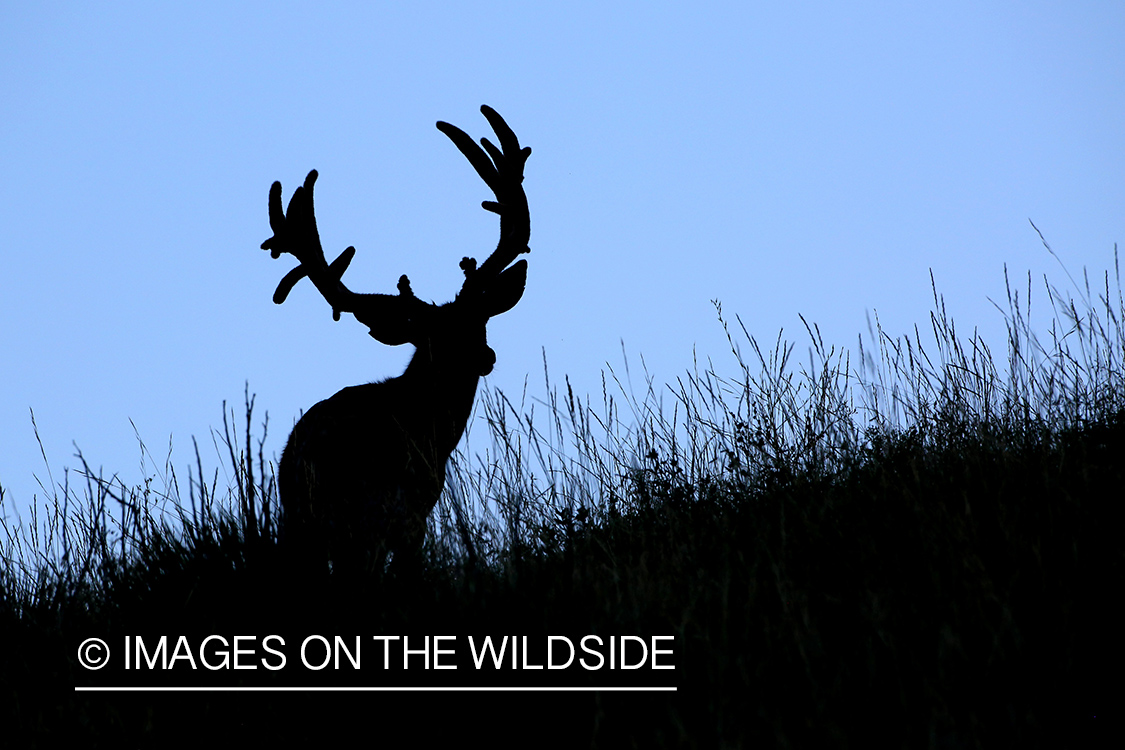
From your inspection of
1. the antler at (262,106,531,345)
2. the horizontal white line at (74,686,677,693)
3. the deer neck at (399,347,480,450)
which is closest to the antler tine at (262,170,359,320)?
the antler at (262,106,531,345)

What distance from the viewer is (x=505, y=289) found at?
22.1 ft

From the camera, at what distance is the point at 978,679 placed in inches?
107

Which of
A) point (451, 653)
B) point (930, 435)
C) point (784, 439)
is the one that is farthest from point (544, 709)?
point (930, 435)

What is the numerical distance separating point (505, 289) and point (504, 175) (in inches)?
42.7

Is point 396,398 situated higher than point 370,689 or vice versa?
point 396,398

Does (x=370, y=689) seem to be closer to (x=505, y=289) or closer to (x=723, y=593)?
(x=723, y=593)

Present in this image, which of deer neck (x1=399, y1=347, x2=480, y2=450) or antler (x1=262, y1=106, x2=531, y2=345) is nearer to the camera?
deer neck (x1=399, y1=347, x2=480, y2=450)

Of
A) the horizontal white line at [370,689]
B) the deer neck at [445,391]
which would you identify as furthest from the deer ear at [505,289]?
the horizontal white line at [370,689]

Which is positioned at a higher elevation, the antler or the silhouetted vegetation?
the antler

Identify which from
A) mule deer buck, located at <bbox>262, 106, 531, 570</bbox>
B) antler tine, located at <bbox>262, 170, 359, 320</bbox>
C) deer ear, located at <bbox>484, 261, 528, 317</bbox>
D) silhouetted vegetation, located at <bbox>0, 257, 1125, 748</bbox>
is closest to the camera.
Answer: silhouetted vegetation, located at <bbox>0, 257, 1125, 748</bbox>

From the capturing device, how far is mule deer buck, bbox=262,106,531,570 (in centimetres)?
486

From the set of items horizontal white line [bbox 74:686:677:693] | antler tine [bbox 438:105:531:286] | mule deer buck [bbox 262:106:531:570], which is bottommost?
horizontal white line [bbox 74:686:677:693]

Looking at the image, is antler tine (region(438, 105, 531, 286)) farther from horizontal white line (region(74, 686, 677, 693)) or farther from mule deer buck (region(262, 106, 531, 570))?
horizontal white line (region(74, 686, 677, 693))

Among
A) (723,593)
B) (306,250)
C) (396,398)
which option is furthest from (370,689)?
(306,250)
